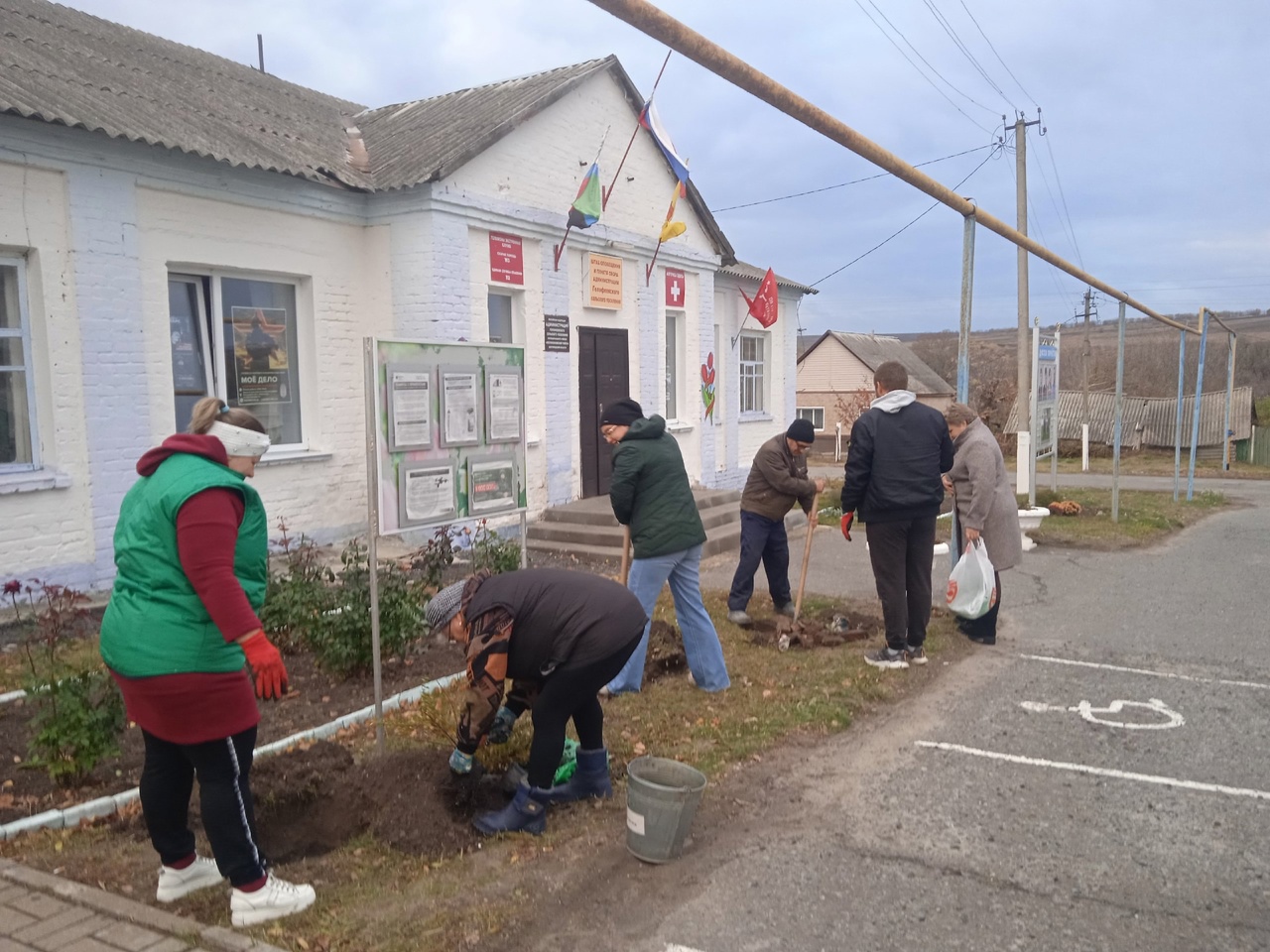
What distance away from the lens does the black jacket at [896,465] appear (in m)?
6.45

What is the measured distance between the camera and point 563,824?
421cm

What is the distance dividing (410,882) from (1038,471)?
2915cm

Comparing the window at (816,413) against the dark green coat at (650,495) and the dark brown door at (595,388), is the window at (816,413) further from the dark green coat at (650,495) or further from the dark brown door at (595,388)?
the dark green coat at (650,495)

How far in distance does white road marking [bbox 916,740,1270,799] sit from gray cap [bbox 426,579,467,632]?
8.93 ft

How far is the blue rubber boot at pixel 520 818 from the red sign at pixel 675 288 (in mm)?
11276

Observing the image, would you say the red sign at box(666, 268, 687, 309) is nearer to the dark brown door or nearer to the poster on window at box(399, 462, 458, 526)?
the dark brown door

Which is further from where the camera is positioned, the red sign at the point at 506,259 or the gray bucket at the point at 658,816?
the red sign at the point at 506,259

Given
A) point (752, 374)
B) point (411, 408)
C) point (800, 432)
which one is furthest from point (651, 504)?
point (752, 374)

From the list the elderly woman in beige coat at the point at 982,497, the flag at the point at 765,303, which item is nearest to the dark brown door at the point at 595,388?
the flag at the point at 765,303

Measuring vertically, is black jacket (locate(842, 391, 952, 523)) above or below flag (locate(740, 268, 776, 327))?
below

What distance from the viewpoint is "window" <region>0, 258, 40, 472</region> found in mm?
7777

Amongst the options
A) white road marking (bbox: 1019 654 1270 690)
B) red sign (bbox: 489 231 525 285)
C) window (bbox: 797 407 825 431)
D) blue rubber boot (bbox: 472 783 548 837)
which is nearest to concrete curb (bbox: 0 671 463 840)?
blue rubber boot (bbox: 472 783 548 837)

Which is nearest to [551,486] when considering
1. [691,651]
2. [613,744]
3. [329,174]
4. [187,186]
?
[329,174]

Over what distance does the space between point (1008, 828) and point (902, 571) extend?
256 cm
